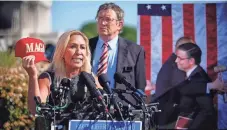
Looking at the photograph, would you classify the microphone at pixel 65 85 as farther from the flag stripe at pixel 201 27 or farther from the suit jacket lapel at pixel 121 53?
the flag stripe at pixel 201 27

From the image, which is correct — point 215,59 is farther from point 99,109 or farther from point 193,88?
point 99,109

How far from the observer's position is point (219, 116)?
7.11m

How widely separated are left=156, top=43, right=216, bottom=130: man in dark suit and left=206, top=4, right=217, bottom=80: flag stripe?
0.37ft

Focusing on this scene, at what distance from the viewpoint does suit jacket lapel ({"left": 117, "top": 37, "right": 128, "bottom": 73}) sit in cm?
654

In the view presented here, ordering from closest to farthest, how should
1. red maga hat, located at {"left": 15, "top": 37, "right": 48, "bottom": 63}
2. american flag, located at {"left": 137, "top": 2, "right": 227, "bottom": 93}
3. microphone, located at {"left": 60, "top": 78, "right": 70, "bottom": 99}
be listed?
microphone, located at {"left": 60, "top": 78, "right": 70, "bottom": 99}, red maga hat, located at {"left": 15, "top": 37, "right": 48, "bottom": 63}, american flag, located at {"left": 137, "top": 2, "right": 227, "bottom": 93}

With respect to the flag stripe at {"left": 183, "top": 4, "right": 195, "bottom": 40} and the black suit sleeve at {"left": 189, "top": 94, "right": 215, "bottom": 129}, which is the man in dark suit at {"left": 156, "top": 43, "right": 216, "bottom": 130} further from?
the flag stripe at {"left": 183, "top": 4, "right": 195, "bottom": 40}

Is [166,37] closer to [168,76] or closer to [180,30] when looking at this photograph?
[180,30]

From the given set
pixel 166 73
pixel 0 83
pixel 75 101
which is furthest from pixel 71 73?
pixel 0 83

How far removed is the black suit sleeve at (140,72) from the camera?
261 inches

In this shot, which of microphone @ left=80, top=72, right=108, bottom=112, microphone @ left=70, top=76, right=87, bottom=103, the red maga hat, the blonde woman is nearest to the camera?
microphone @ left=80, top=72, right=108, bottom=112

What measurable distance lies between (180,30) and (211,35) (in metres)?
0.37

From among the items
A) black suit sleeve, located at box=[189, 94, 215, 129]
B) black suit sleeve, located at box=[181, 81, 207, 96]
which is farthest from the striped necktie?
black suit sleeve, located at box=[189, 94, 215, 129]

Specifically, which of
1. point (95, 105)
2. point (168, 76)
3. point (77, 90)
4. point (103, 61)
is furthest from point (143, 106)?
point (168, 76)

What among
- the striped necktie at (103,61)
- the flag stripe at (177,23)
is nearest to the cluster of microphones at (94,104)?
the striped necktie at (103,61)
